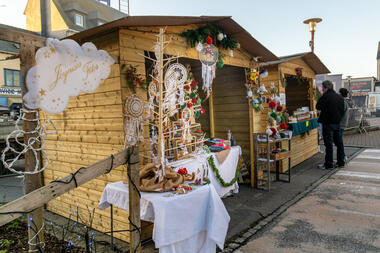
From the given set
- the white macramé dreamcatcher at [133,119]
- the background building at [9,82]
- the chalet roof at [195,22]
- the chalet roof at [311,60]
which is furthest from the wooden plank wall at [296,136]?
the background building at [9,82]

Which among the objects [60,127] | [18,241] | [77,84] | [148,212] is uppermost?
[77,84]

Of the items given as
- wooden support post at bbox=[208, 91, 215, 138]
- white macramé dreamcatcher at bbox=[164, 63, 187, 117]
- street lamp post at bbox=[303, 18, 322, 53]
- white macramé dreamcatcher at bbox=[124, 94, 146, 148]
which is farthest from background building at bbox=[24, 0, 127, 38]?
white macramé dreamcatcher at bbox=[124, 94, 146, 148]

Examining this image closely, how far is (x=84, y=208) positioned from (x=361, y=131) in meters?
15.0

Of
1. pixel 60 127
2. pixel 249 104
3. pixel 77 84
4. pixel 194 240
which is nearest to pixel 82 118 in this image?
pixel 60 127

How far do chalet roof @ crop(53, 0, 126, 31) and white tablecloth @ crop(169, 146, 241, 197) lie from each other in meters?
20.3

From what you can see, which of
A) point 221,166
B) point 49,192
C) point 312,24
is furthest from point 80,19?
point 49,192

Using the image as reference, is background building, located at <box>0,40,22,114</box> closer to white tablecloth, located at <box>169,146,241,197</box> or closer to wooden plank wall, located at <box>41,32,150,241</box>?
wooden plank wall, located at <box>41,32,150,241</box>

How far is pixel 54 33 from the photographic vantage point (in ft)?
69.6

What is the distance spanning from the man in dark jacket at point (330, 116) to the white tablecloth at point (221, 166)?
3245 millimetres

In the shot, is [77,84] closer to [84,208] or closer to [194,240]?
[194,240]

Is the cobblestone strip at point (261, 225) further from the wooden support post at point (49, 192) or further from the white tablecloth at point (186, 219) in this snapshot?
the wooden support post at point (49, 192)

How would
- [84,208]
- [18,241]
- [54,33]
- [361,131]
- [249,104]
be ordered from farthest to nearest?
[54,33] < [361,131] < [249,104] < [84,208] < [18,241]

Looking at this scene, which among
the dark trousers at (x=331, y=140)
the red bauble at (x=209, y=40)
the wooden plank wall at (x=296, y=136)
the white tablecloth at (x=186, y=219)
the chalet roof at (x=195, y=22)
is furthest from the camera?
the dark trousers at (x=331, y=140)

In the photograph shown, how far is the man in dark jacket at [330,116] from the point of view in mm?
6926
